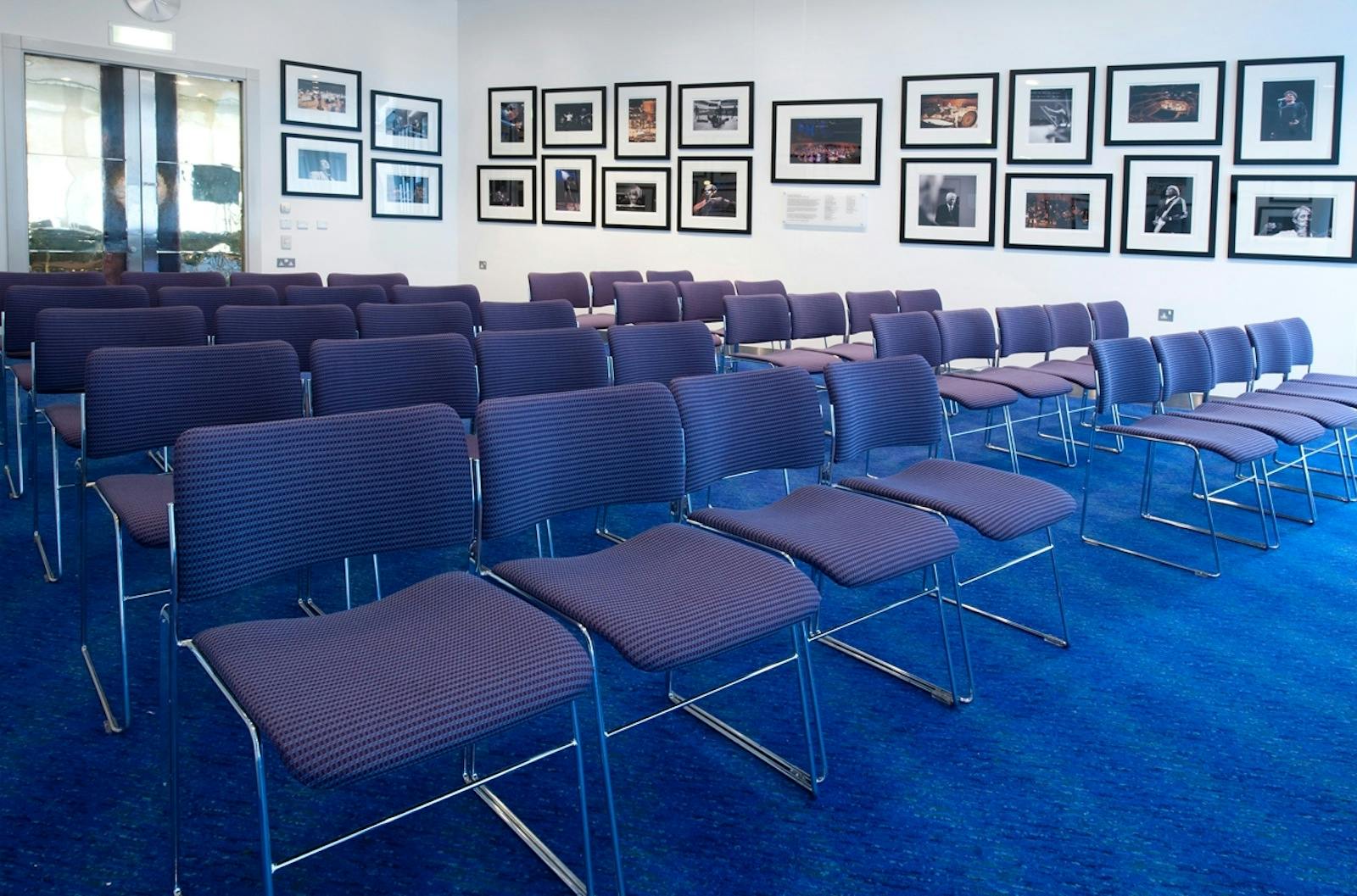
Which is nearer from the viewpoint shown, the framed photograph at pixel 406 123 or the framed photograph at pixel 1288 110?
the framed photograph at pixel 1288 110

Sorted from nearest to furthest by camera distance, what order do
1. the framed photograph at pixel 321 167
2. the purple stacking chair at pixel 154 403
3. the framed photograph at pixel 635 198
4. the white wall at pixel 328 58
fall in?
the purple stacking chair at pixel 154 403, the white wall at pixel 328 58, the framed photograph at pixel 321 167, the framed photograph at pixel 635 198

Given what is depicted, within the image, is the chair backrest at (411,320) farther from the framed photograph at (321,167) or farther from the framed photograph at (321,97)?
the framed photograph at (321,97)

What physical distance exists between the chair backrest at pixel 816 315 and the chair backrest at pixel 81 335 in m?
3.83

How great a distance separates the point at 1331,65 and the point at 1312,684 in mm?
5853

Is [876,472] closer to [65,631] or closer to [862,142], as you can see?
[65,631]

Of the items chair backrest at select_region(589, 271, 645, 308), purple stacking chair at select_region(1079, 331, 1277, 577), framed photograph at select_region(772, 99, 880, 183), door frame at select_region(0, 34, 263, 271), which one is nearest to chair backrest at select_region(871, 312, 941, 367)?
purple stacking chair at select_region(1079, 331, 1277, 577)

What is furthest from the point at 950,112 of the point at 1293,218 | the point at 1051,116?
the point at 1293,218

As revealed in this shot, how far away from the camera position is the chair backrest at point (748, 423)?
3080 millimetres

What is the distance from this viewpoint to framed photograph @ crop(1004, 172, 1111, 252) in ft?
27.4

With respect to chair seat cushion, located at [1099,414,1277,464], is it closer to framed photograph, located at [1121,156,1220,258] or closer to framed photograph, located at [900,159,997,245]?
framed photograph, located at [1121,156,1220,258]

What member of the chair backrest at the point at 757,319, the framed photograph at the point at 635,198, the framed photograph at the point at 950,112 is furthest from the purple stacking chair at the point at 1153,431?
the framed photograph at the point at 635,198

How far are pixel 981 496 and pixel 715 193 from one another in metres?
7.61

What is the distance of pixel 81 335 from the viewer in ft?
13.2

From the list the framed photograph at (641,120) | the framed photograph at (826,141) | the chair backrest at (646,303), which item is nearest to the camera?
the chair backrest at (646,303)
